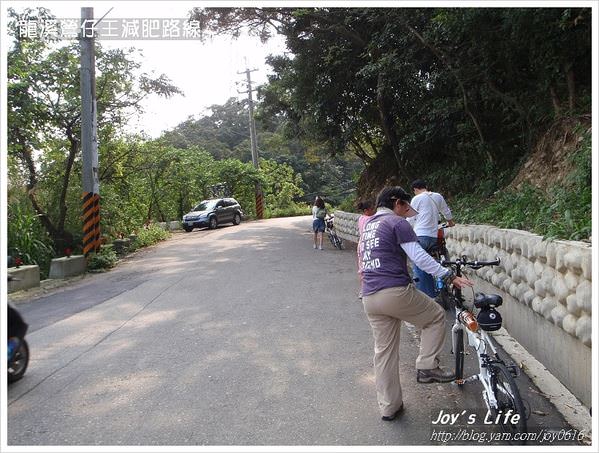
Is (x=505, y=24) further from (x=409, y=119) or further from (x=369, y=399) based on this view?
(x=409, y=119)

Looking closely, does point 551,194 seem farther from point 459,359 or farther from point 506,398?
point 506,398

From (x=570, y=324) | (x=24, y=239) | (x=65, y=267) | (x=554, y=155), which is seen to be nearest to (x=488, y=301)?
(x=570, y=324)

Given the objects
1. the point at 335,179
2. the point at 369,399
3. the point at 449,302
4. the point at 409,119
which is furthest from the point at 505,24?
the point at 335,179

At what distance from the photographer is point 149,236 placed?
17.2 meters

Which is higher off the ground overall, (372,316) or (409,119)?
Answer: (409,119)

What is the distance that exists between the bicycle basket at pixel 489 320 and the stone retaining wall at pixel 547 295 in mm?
591

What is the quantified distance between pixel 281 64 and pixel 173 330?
1502 cm

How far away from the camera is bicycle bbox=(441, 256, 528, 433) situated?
2.99m

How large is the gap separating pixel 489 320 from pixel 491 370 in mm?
383

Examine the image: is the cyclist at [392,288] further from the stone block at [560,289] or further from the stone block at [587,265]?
the stone block at [560,289]

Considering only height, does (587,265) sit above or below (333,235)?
above

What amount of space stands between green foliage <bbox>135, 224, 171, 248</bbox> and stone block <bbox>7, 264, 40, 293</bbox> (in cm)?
1331

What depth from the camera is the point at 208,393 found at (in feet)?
12.3

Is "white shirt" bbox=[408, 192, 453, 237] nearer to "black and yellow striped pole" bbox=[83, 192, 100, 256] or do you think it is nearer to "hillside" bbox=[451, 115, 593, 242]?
"hillside" bbox=[451, 115, 593, 242]
